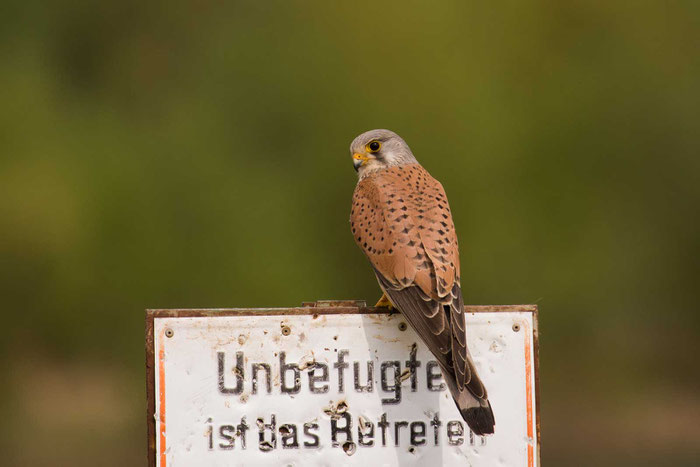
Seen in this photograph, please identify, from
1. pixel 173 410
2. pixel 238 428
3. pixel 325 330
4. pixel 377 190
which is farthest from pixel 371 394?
pixel 377 190

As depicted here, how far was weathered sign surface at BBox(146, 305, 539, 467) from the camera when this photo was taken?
2338 millimetres

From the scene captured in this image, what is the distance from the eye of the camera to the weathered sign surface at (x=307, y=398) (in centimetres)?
234

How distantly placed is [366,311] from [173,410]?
0.58m


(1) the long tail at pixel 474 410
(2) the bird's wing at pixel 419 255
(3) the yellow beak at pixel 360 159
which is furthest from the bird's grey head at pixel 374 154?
(1) the long tail at pixel 474 410

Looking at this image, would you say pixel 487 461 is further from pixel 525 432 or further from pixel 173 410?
pixel 173 410

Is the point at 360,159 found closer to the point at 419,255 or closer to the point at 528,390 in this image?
the point at 419,255

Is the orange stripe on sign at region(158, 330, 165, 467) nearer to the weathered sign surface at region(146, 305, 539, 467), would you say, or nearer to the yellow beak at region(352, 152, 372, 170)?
the weathered sign surface at region(146, 305, 539, 467)

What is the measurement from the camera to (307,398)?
2371 mm

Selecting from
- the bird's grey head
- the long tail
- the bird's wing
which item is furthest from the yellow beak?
the long tail

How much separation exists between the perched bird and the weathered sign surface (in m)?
0.11

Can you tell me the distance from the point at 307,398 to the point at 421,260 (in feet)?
1.92

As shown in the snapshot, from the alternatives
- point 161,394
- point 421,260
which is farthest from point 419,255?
point 161,394

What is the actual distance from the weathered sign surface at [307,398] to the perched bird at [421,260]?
11 cm

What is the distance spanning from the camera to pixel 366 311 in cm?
245
